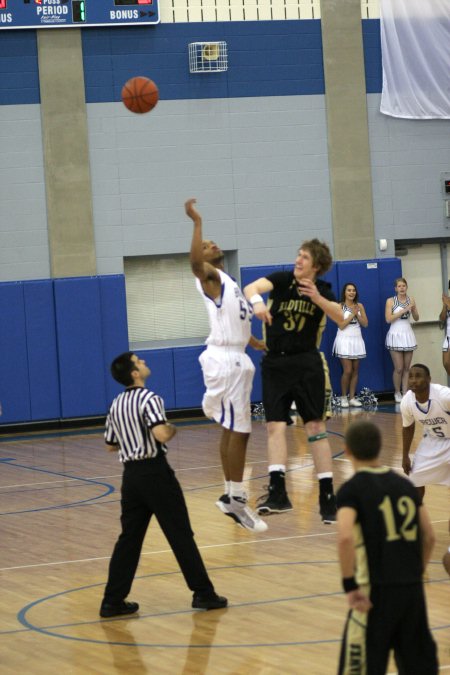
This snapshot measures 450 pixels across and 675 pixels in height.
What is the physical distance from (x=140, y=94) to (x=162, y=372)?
28.5 feet

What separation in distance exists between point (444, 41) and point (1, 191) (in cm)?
783

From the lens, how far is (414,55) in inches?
779

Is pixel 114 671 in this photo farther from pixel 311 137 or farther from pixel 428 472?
pixel 311 137

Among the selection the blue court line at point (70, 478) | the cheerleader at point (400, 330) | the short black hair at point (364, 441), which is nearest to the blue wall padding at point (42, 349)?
the blue court line at point (70, 478)

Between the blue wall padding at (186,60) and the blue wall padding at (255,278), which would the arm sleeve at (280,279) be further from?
the blue wall padding at (186,60)

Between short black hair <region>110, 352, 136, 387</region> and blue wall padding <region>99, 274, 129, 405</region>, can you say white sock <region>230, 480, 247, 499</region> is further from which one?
blue wall padding <region>99, 274, 129, 405</region>

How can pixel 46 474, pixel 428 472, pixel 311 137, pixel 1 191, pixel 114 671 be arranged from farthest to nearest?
1. pixel 311 137
2. pixel 1 191
3. pixel 46 474
4. pixel 428 472
5. pixel 114 671

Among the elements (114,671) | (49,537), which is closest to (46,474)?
(49,537)

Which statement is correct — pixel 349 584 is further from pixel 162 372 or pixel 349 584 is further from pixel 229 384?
pixel 162 372

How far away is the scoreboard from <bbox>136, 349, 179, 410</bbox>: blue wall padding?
5217mm

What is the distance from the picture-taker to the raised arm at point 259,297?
7.53 metres

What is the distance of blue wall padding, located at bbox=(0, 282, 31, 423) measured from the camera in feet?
59.4

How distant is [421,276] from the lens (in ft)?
67.4

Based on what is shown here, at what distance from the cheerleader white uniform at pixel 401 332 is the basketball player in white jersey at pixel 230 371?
37.0ft
